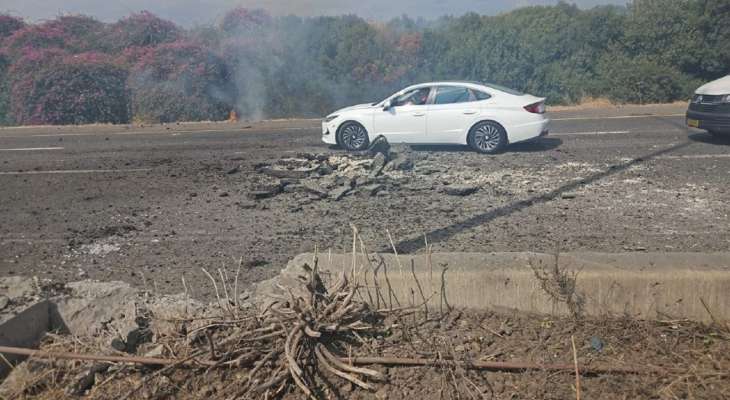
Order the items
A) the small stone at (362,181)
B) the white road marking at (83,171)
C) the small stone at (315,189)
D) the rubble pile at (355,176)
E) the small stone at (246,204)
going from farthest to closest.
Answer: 1. the white road marking at (83,171)
2. the small stone at (362,181)
3. the rubble pile at (355,176)
4. the small stone at (315,189)
5. the small stone at (246,204)

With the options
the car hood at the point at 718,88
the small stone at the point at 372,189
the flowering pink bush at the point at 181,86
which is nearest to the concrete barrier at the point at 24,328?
the small stone at the point at 372,189

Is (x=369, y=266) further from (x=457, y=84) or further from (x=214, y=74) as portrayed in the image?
(x=214, y=74)

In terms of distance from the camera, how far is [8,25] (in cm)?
2667

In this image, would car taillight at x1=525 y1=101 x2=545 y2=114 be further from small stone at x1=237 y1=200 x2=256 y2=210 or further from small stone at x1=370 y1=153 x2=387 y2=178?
small stone at x1=237 y1=200 x2=256 y2=210

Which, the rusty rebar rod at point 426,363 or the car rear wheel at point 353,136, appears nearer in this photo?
the rusty rebar rod at point 426,363

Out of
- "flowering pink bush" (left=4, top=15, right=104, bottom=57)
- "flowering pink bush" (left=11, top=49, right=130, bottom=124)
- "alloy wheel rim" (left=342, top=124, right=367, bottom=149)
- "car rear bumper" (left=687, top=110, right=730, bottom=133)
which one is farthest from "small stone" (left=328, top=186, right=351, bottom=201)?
"flowering pink bush" (left=4, top=15, right=104, bottom=57)

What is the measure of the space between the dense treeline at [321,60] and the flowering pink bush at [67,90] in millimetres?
41

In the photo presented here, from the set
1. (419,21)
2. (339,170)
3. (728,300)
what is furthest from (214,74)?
(728,300)

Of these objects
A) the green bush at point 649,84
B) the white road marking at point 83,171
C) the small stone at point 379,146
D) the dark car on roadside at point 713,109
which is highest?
the green bush at point 649,84

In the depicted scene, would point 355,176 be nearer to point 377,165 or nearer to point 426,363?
point 377,165

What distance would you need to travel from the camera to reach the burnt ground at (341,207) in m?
6.18

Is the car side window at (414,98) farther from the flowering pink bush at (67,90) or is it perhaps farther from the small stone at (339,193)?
the flowering pink bush at (67,90)

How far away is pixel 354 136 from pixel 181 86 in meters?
12.3

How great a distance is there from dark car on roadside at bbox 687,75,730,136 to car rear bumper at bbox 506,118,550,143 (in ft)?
10.0
